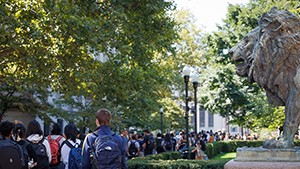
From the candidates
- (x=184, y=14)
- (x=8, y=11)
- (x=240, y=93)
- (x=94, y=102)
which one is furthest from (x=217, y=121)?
(x=8, y=11)

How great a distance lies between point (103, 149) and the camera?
707 cm

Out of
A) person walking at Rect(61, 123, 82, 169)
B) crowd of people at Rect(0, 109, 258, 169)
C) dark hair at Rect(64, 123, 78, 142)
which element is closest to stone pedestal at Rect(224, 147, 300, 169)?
crowd of people at Rect(0, 109, 258, 169)

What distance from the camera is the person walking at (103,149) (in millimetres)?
7066

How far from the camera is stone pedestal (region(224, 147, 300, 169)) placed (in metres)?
7.91

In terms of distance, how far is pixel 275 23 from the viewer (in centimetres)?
848

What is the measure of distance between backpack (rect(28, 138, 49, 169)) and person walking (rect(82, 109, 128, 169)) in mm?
2052

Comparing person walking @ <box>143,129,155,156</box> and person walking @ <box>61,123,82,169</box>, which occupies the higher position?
person walking @ <box>143,129,155,156</box>

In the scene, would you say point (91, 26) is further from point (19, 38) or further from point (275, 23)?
point (275, 23)

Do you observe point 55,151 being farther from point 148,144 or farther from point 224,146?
point 224,146

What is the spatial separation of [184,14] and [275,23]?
47.4m

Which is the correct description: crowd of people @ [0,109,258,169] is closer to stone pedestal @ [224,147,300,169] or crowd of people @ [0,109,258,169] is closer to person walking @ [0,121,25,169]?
person walking @ [0,121,25,169]

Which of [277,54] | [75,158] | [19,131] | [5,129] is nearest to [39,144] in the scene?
[19,131]

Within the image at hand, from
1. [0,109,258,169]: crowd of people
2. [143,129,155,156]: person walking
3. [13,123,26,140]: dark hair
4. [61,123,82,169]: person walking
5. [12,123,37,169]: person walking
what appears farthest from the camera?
[143,129,155,156]: person walking

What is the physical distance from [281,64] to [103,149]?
122 inches
